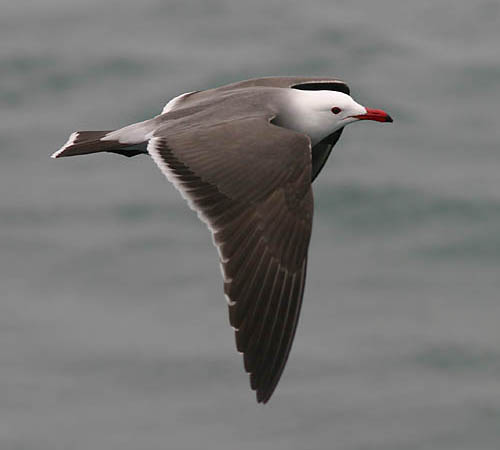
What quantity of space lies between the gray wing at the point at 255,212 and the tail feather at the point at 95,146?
403 mm

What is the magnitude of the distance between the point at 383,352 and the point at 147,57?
736cm

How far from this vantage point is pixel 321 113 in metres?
12.1

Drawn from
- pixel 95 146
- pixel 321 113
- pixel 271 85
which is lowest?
pixel 271 85

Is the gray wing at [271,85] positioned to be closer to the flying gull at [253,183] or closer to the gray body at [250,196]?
the flying gull at [253,183]

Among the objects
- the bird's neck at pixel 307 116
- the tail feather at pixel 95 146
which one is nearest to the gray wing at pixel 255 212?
the tail feather at pixel 95 146

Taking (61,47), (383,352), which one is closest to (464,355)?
(383,352)

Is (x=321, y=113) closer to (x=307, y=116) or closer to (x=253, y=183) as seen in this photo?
(x=307, y=116)

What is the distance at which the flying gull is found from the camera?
33.4 feet

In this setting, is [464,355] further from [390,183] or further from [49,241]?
[49,241]

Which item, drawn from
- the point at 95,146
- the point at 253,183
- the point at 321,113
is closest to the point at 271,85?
the point at 321,113

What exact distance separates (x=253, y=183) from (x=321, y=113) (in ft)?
5.16

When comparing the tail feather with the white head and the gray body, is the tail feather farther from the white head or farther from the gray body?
the white head

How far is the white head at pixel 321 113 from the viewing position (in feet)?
39.4

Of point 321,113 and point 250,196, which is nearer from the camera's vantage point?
point 250,196
